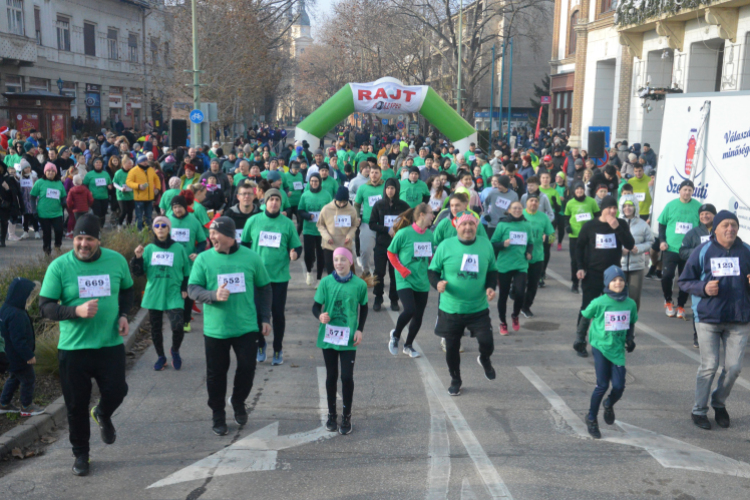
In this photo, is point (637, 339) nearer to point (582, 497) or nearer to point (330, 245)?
point (330, 245)

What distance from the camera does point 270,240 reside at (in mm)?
8484

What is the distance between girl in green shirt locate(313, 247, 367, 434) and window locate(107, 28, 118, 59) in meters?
48.2

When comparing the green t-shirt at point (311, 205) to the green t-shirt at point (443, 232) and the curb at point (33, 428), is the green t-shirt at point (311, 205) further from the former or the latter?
the curb at point (33, 428)

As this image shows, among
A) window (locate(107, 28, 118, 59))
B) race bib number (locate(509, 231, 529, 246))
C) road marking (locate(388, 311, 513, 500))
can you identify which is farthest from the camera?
window (locate(107, 28, 118, 59))

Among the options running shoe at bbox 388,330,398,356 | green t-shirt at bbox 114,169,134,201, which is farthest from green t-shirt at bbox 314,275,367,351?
green t-shirt at bbox 114,169,134,201

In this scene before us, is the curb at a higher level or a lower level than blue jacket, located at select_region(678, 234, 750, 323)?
lower

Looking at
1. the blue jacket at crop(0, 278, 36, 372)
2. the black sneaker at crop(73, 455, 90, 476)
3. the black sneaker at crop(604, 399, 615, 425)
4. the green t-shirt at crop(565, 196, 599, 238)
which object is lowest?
the black sneaker at crop(73, 455, 90, 476)

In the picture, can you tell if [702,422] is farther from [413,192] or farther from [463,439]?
[413,192]

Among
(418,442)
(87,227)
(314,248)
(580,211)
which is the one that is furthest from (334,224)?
(87,227)

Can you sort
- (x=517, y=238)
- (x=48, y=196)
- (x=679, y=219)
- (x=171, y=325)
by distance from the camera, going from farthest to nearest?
(x=48, y=196) < (x=679, y=219) < (x=517, y=238) < (x=171, y=325)

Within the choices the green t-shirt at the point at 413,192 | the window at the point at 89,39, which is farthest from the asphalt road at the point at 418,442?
the window at the point at 89,39

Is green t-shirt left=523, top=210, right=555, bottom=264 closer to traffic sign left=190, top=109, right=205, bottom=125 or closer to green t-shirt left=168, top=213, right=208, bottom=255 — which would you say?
green t-shirt left=168, top=213, right=208, bottom=255

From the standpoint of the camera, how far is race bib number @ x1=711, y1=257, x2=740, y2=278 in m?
6.80

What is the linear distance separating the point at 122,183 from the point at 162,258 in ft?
30.3
